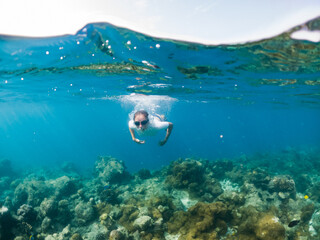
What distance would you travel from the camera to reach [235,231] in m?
6.82

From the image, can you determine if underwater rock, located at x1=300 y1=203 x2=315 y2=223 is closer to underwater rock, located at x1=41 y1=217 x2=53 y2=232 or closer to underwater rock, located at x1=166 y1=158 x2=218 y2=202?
underwater rock, located at x1=166 y1=158 x2=218 y2=202

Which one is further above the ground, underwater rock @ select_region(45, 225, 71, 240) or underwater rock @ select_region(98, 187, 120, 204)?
underwater rock @ select_region(45, 225, 71, 240)

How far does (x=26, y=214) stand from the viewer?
27.9 feet

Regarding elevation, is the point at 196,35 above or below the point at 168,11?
below

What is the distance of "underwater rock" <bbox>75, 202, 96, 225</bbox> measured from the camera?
896cm

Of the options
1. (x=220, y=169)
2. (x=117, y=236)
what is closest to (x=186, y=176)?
(x=220, y=169)

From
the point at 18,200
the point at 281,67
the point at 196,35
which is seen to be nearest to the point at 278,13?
the point at 196,35

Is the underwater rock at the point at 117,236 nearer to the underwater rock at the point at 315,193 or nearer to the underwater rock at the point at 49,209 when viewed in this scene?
the underwater rock at the point at 49,209

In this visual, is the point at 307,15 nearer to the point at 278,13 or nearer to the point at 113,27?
the point at 278,13

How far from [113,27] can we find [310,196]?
1446 cm

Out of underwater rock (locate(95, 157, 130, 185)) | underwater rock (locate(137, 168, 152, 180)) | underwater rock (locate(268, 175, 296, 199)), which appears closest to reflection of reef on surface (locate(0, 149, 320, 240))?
underwater rock (locate(268, 175, 296, 199))

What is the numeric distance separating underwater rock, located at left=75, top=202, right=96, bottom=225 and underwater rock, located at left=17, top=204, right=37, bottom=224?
6.31 ft

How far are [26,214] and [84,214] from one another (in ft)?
8.22

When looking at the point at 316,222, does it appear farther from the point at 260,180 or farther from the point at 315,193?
the point at 315,193
